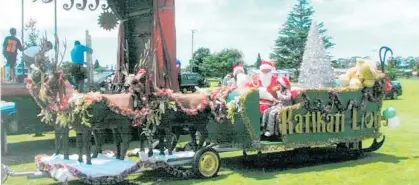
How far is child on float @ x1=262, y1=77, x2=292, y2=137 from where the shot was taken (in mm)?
8367

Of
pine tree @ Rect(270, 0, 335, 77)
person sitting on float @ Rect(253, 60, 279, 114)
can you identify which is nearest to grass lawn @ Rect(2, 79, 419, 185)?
person sitting on float @ Rect(253, 60, 279, 114)

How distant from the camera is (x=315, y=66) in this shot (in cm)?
1291

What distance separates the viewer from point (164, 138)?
801cm

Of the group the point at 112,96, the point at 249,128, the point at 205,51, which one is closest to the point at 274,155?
the point at 249,128

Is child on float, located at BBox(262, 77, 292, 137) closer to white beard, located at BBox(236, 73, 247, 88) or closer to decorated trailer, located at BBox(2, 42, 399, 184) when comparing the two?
decorated trailer, located at BBox(2, 42, 399, 184)

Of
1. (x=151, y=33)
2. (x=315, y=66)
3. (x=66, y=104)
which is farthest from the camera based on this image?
(x=315, y=66)

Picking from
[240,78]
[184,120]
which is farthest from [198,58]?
[184,120]

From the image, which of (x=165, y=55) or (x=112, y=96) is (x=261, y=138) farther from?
(x=165, y=55)

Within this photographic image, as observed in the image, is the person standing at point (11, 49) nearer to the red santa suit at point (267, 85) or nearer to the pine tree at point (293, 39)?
the red santa suit at point (267, 85)

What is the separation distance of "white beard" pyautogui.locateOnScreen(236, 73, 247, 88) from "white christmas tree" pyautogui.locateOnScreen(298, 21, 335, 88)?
2.94 meters

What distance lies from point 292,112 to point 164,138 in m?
1.98

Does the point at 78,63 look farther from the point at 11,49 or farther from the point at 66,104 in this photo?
the point at 66,104

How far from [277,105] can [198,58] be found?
890 inches

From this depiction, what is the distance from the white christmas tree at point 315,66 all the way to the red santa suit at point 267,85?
3.12 metres
